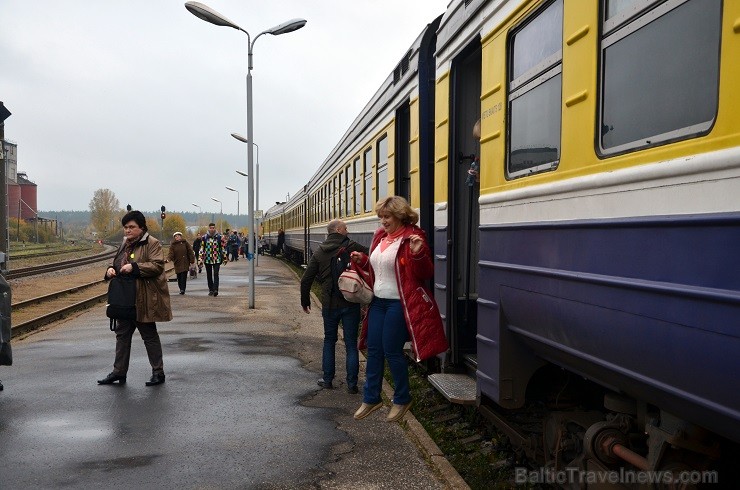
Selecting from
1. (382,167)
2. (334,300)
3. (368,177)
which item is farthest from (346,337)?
(368,177)

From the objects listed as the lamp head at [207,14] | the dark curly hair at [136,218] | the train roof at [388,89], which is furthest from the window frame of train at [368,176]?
the lamp head at [207,14]

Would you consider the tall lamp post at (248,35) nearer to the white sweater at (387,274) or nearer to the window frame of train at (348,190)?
the window frame of train at (348,190)

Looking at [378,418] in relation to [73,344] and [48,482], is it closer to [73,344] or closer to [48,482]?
[48,482]

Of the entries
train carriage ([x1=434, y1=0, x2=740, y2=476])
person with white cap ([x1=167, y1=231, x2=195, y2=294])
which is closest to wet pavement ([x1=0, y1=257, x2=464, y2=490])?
train carriage ([x1=434, y1=0, x2=740, y2=476])

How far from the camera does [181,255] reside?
57.3 feet

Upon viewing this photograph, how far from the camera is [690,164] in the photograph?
8.32 ft

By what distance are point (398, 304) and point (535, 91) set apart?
189 centimetres

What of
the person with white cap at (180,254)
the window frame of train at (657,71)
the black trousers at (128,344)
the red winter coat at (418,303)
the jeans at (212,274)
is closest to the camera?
the window frame of train at (657,71)

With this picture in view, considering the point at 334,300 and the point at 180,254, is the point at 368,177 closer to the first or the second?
the point at 334,300

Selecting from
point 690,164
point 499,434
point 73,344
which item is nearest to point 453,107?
point 499,434

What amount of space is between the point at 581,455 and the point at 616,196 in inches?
56.9

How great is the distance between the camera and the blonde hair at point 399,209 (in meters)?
5.32

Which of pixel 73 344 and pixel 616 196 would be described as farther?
pixel 73 344

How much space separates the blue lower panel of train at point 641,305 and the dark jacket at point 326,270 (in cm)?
314
